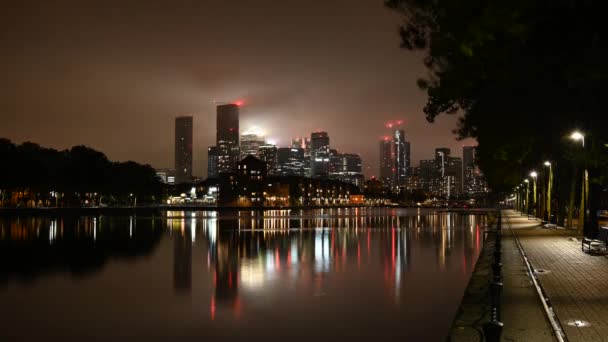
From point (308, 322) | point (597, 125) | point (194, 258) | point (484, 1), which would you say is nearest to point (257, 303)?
point (308, 322)

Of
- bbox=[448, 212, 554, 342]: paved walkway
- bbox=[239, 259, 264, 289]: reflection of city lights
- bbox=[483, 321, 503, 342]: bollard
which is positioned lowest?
bbox=[239, 259, 264, 289]: reflection of city lights

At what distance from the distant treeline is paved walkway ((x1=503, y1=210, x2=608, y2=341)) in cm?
11676

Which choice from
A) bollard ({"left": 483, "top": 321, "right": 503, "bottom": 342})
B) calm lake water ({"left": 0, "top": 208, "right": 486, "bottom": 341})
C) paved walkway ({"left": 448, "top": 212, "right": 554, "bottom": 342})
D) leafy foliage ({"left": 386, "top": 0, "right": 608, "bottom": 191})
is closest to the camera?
bollard ({"left": 483, "top": 321, "right": 503, "bottom": 342})

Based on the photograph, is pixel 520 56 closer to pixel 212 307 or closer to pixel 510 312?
pixel 510 312

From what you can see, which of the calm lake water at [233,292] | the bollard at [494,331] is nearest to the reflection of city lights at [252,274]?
the calm lake water at [233,292]

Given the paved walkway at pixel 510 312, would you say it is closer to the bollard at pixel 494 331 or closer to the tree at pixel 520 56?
the bollard at pixel 494 331

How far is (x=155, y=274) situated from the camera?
29.8 metres

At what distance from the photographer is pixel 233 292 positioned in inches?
917

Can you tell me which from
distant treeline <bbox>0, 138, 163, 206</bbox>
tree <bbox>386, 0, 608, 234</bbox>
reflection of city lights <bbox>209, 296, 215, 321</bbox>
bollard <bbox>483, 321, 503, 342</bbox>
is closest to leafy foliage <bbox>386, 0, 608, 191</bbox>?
tree <bbox>386, 0, 608, 234</bbox>

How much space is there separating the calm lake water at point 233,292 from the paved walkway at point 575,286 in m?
3.19

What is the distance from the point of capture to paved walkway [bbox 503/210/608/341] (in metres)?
12.1

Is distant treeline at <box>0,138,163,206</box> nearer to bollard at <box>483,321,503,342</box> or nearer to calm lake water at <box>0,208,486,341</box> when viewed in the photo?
calm lake water at <box>0,208,486,341</box>

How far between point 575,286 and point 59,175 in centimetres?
14098

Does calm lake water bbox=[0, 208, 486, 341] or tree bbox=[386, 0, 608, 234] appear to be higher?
tree bbox=[386, 0, 608, 234]
